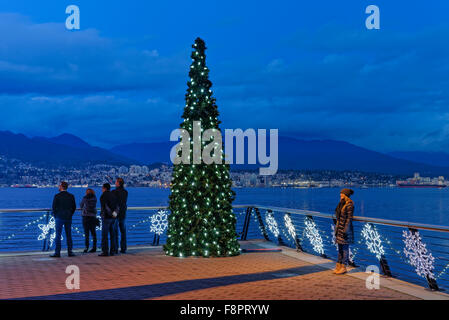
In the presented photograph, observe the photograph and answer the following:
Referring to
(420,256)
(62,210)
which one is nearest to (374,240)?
(420,256)

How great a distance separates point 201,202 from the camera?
1221 cm

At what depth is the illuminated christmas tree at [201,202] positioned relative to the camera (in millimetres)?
12141

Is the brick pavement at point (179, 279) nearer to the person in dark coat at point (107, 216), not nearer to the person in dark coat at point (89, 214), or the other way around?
the person in dark coat at point (107, 216)

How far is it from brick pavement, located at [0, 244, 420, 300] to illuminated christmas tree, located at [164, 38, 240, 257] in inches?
15.4

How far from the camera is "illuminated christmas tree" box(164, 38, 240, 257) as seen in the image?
→ 12.1 metres

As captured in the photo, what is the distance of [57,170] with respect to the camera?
163875mm

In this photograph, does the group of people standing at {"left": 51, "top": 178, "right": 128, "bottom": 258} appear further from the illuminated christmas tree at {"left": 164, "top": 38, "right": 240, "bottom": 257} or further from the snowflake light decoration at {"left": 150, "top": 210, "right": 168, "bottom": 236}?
the snowflake light decoration at {"left": 150, "top": 210, "right": 168, "bottom": 236}

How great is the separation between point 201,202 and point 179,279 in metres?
3.17

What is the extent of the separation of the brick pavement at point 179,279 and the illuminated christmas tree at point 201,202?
0.39 meters

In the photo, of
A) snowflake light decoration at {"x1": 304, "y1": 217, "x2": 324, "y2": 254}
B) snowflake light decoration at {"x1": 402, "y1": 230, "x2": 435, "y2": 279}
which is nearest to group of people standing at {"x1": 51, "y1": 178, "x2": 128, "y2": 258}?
snowflake light decoration at {"x1": 304, "y1": 217, "x2": 324, "y2": 254}
